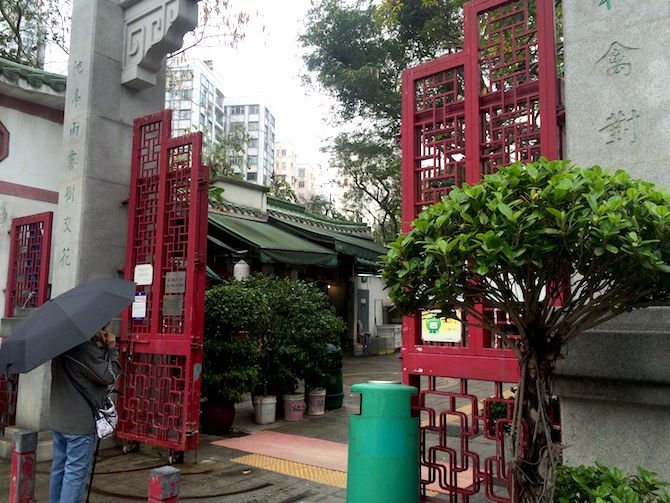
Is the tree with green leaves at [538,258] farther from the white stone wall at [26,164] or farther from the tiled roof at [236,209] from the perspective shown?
the tiled roof at [236,209]

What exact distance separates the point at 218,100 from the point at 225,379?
66.7 m

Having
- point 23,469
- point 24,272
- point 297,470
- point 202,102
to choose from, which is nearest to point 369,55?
point 24,272

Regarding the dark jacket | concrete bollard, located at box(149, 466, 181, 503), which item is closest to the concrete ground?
the dark jacket

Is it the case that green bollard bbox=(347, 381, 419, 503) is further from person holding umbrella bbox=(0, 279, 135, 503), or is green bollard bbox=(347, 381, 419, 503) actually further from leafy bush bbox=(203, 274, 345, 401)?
leafy bush bbox=(203, 274, 345, 401)

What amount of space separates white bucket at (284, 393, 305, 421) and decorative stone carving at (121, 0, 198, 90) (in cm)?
496

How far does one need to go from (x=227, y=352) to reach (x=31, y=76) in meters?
4.62

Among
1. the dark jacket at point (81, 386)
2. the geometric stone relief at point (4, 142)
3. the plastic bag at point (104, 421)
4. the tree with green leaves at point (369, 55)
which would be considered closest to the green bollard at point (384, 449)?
the plastic bag at point (104, 421)

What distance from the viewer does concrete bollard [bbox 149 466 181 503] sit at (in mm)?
2961

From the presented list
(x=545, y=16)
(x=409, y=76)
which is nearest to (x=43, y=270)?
(x=409, y=76)

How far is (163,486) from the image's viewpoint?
2963mm

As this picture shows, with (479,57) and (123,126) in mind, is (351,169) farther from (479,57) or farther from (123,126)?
(479,57)

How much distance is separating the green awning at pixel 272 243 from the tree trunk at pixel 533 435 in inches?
357

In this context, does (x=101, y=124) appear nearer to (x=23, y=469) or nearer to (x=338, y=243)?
(x=23, y=469)

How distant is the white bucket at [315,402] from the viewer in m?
9.04
